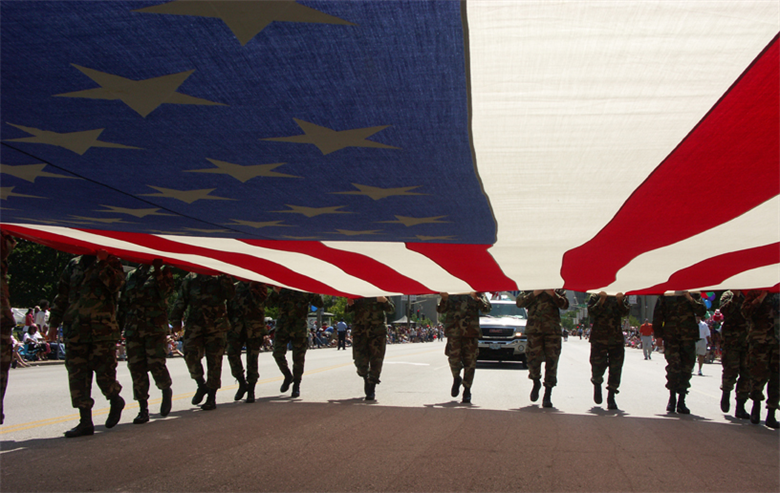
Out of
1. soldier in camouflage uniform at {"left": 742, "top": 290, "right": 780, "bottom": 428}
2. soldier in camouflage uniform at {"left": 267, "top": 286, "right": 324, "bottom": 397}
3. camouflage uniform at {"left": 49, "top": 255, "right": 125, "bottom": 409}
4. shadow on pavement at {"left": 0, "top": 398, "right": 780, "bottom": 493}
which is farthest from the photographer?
soldier in camouflage uniform at {"left": 267, "top": 286, "right": 324, "bottom": 397}

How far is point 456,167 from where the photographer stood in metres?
3.59

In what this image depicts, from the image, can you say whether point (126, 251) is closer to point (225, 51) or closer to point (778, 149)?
point (225, 51)

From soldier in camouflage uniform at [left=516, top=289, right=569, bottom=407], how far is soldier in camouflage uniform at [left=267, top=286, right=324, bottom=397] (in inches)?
139

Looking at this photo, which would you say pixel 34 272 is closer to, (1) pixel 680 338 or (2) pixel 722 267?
(1) pixel 680 338

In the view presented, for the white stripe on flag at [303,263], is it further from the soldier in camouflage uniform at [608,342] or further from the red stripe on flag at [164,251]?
the soldier in camouflage uniform at [608,342]

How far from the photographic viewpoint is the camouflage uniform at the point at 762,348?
7.61 m

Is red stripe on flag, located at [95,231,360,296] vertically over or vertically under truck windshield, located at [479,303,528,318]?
over

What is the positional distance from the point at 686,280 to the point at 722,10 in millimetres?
6571

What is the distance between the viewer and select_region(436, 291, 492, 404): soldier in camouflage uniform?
9641mm

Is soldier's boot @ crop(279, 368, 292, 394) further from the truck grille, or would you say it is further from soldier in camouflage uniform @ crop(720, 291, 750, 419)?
the truck grille

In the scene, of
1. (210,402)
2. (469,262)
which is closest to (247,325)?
(210,402)

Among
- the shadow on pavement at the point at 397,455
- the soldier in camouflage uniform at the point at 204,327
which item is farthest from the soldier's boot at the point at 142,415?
the soldier in camouflage uniform at the point at 204,327

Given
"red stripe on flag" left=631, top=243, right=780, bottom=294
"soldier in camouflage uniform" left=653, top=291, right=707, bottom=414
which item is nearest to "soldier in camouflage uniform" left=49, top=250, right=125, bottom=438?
"red stripe on flag" left=631, top=243, right=780, bottom=294

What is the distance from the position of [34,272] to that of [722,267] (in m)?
30.4
